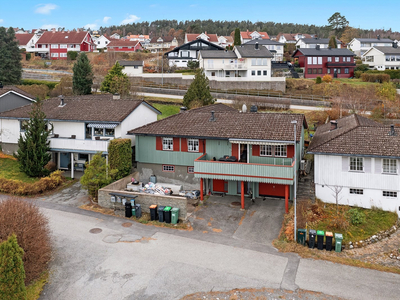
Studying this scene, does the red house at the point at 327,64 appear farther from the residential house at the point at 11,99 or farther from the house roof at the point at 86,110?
the residential house at the point at 11,99

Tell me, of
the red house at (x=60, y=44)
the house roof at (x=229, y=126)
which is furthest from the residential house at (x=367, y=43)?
the house roof at (x=229, y=126)

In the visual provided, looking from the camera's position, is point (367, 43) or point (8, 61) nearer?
point (8, 61)

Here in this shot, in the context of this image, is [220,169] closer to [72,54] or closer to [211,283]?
[211,283]

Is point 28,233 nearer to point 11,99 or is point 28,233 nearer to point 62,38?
point 11,99

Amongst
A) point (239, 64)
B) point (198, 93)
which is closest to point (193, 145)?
point (198, 93)

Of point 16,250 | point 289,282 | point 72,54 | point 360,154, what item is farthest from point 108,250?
point 72,54
